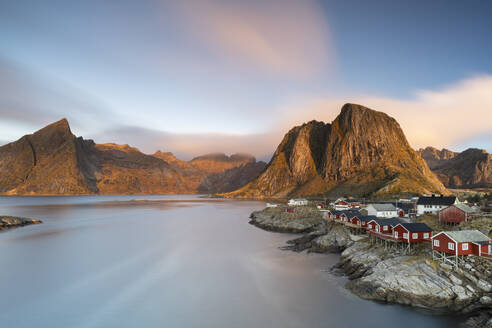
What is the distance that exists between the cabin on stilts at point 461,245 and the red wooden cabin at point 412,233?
5.14 metres

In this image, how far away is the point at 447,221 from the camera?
45312mm

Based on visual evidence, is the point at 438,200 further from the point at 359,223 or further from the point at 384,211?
the point at 359,223

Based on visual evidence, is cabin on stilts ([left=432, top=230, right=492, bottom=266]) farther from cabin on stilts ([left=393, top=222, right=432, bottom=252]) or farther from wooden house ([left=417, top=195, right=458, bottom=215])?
wooden house ([left=417, top=195, right=458, bottom=215])

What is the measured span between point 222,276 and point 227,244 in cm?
2086

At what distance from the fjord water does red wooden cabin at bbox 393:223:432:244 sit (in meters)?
10.3

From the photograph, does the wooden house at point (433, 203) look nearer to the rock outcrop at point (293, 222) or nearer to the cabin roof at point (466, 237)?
the rock outcrop at point (293, 222)

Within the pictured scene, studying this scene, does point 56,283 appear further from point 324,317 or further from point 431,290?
point 431,290

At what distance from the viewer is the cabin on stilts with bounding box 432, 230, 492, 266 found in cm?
2653

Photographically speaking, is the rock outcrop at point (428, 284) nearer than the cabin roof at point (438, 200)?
Yes

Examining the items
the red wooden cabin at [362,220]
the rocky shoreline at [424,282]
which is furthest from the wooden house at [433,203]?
the rocky shoreline at [424,282]

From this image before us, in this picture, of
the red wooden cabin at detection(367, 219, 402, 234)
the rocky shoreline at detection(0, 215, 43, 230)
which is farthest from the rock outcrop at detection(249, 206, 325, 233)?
the rocky shoreline at detection(0, 215, 43, 230)

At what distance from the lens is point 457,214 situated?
143 feet

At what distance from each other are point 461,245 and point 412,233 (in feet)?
21.0

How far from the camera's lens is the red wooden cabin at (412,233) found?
33.0 meters
